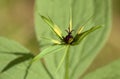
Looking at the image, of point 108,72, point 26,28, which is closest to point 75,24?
point 108,72

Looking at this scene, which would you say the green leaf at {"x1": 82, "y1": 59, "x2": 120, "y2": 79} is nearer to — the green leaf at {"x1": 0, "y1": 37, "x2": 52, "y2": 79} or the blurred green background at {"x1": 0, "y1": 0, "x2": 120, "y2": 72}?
the green leaf at {"x1": 0, "y1": 37, "x2": 52, "y2": 79}

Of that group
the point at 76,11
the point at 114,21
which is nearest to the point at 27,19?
the point at 114,21

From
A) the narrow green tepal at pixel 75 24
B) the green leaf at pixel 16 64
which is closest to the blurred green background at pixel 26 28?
the narrow green tepal at pixel 75 24

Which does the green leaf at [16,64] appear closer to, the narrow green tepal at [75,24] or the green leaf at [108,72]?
the narrow green tepal at [75,24]

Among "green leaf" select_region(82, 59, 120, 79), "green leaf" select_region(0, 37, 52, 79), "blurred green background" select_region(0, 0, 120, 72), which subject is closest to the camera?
"green leaf" select_region(0, 37, 52, 79)

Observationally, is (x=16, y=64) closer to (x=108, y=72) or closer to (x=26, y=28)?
(x=108, y=72)

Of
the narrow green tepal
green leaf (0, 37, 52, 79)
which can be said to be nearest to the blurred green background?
the narrow green tepal
